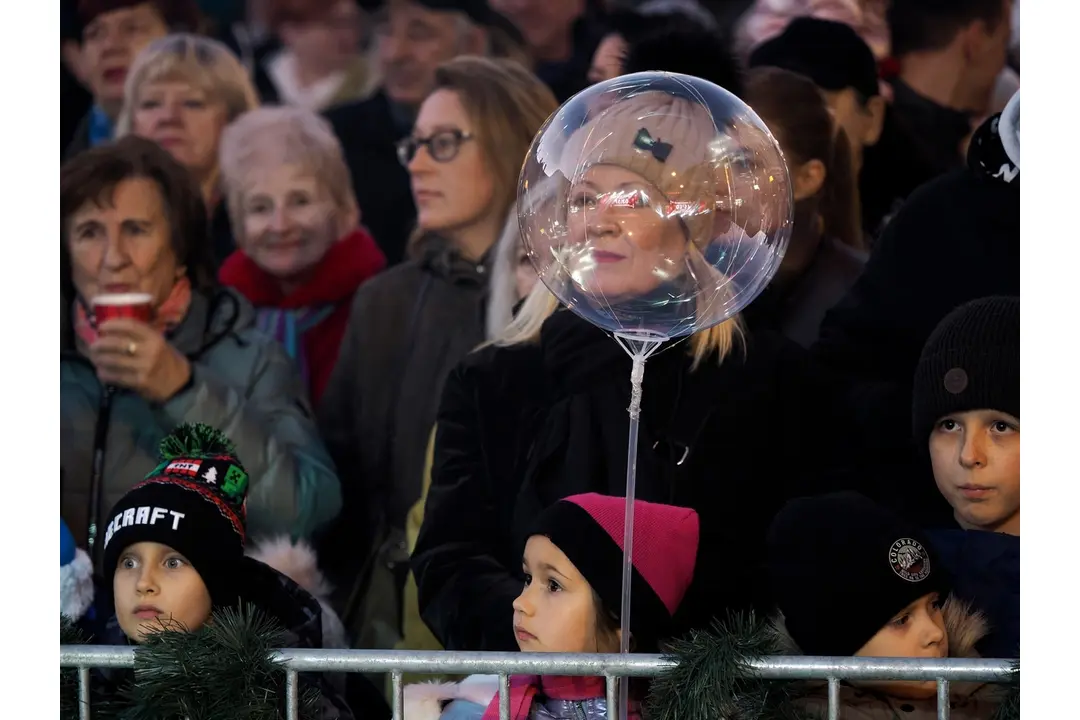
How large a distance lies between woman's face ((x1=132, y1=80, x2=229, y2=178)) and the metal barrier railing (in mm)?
1424

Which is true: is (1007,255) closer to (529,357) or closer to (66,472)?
(529,357)

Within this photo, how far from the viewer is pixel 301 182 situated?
130 inches

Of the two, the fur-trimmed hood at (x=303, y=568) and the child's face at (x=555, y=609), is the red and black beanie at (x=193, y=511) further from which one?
the child's face at (x=555, y=609)

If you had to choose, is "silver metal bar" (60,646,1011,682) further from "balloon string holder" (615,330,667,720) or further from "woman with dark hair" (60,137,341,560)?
"woman with dark hair" (60,137,341,560)

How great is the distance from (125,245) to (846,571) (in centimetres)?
189

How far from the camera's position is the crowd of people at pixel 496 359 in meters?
2.84

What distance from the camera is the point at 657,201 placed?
2.24 meters

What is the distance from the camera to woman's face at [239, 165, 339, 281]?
330cm

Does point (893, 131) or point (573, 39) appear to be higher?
point (573, 39)

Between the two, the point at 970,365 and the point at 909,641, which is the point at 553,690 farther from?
the point at 970,365

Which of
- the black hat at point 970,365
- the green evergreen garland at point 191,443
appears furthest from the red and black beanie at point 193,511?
the black hat at point 970,365

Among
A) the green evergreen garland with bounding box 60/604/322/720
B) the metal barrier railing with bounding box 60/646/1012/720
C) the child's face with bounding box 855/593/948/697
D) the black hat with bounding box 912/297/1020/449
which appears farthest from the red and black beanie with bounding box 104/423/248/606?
the black hat with bounding box 912/297/1020/449

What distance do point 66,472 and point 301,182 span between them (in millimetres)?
919

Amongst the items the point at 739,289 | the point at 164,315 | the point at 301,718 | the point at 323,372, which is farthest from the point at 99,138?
the point at 739,289
